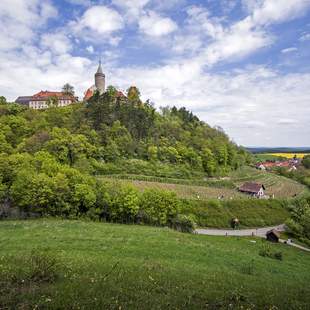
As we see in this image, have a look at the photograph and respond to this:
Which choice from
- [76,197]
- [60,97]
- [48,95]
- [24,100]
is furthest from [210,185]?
[24,100]

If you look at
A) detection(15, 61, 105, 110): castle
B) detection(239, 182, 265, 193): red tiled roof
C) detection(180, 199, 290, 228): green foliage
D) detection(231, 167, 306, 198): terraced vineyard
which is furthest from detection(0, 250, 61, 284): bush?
detection(15, 61, 105, 110): castle

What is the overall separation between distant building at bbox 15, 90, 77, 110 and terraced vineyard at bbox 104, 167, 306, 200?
56.6 m

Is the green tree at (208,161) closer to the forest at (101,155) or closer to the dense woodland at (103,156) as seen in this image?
the dense woodland at (103,156)

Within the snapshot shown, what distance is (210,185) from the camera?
66.8 metres

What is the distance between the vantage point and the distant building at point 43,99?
100750mm

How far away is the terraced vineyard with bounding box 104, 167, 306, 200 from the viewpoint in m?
57.3

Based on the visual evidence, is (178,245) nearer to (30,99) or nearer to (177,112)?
(177,112)

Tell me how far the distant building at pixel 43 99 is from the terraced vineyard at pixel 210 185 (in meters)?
56.6

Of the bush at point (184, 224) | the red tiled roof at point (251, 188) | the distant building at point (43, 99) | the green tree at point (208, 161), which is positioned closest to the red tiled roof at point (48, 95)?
the distant building at point (43, 99)

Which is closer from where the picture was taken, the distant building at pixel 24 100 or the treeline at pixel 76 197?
the treeline at pixel 76 197

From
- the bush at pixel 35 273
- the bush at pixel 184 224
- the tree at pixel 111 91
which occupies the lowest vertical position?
the bush at pixel 184 224

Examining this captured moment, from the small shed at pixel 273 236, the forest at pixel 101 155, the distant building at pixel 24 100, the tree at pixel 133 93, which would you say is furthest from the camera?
the distant building at pixel 24 100

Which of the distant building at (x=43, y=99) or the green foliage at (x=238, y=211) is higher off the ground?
the distant building at (x=43, y=99)

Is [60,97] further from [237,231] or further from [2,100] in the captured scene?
[237,231]
